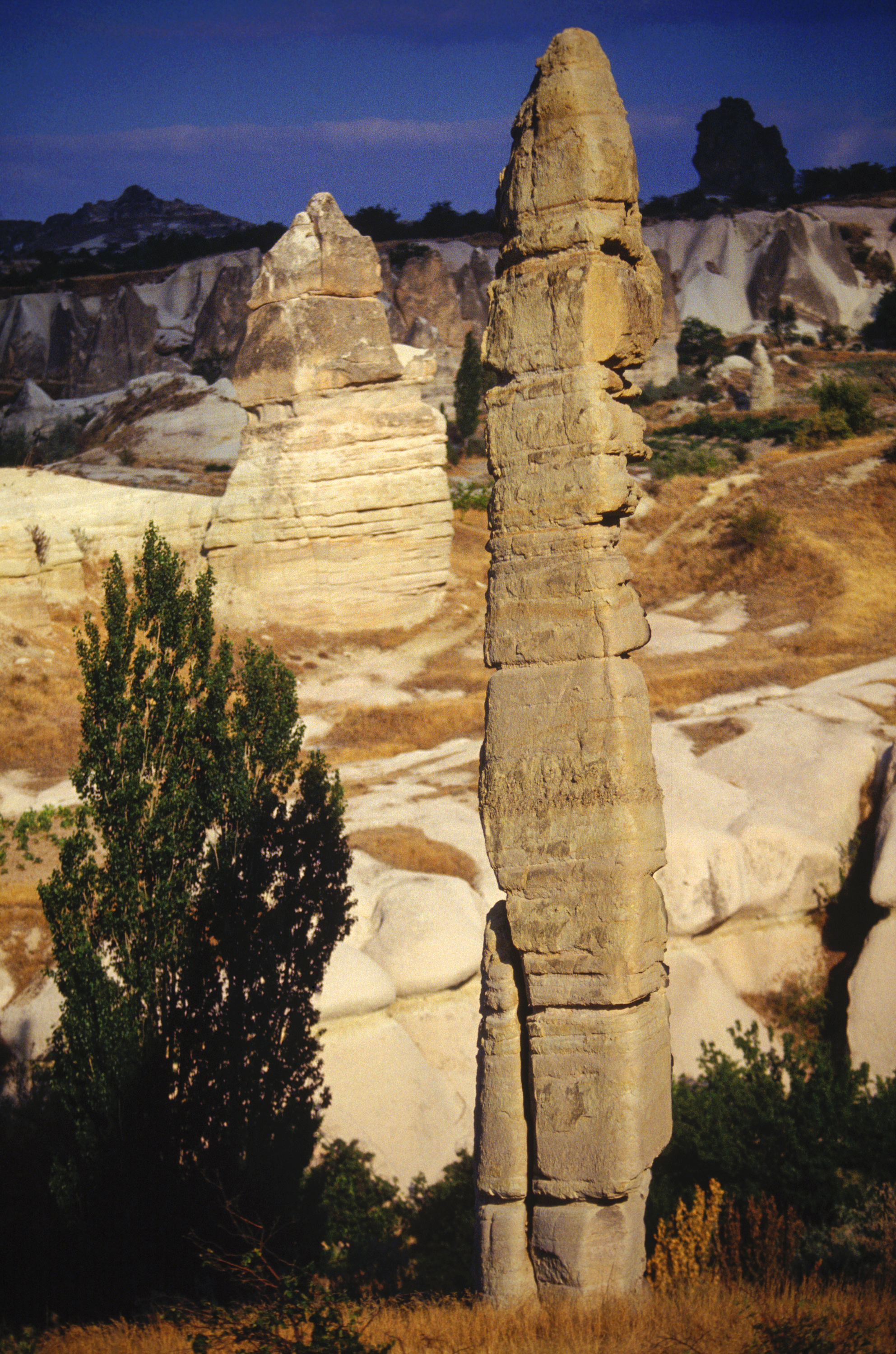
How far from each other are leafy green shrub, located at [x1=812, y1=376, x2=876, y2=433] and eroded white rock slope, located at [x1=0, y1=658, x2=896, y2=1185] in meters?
20.7

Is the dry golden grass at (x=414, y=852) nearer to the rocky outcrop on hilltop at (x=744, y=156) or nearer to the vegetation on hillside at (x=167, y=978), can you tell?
the vegetation on hillside at (x=167, y=978)

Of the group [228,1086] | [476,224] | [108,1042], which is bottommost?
[228,1086]

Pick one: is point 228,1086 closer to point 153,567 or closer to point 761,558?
point 153,567

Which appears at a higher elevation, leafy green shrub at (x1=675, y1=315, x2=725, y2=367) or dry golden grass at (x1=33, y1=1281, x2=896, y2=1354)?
leafy green shrub at (x1=675, y1=315, x2=725, y2=367)

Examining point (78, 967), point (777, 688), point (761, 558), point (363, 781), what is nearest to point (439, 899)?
point (363, 781)

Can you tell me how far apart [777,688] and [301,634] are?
12404 mm

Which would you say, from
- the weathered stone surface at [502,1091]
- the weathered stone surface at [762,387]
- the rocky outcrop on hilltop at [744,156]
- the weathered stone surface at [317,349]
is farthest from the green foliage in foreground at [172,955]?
the rocky outcrop on hilltop at [744,156]

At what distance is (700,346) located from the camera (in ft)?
202

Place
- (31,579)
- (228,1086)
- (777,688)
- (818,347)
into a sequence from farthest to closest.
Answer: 1. (818,347)
2. (31,579)
3. (777,688)
4. (228,1086)

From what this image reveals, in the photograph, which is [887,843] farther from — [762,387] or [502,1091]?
[762,387]

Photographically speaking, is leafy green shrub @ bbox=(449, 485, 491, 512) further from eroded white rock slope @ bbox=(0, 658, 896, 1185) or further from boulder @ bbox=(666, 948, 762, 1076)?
boulder @ bbox=(666, 948, 762, 1076)

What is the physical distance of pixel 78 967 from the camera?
9.65 metres

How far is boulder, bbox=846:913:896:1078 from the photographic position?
13852 mm

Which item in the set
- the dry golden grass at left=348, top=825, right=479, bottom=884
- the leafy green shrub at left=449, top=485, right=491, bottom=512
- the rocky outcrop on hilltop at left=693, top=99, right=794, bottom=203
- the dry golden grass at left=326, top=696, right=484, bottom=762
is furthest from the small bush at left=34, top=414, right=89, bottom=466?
the rocky outcrop on hilltop at left=693, top=99, right=794, bottom=203
